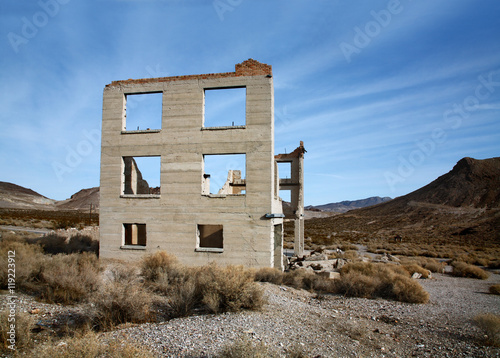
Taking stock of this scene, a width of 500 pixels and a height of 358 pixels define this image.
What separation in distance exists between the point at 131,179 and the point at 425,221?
6305 centimetres

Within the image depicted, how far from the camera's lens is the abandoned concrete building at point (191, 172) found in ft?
47.5

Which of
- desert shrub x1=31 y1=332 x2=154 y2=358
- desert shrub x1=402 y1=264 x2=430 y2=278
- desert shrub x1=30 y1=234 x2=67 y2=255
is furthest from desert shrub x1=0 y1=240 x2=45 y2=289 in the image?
desert shrub x1=402 y1=264 x2=430 y2=278

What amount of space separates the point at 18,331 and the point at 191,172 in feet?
32.1

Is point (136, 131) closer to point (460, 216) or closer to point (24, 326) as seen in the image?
point (24, 326)

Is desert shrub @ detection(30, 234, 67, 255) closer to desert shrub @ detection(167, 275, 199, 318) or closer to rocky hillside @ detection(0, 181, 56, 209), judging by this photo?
desert shrub @ detection(167, 275, 199, 318)

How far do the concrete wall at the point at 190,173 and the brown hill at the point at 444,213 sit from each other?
123ft

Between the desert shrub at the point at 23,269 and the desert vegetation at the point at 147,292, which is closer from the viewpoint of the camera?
the desert vegetation at the point at 147,292

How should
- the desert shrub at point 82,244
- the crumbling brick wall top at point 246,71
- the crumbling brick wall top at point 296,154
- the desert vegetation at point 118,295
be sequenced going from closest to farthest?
1. the desert vegetation at point 118,295
2. the crumbling brick wall top at point 246,71
3. the desert shrub at point 82,244
4. the crumbling brick wall top at point 296,154

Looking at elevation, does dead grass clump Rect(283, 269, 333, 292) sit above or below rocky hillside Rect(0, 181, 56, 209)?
below

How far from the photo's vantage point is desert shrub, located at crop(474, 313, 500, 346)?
7.19m

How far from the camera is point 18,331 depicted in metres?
5.91

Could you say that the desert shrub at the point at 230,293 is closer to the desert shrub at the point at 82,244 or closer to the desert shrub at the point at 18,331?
the desert shrub at the point at 18,331

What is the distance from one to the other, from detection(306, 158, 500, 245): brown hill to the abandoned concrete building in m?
37.4

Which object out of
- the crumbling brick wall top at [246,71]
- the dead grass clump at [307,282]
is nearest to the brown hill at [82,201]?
the crumbling brick wall top at [246,71]
